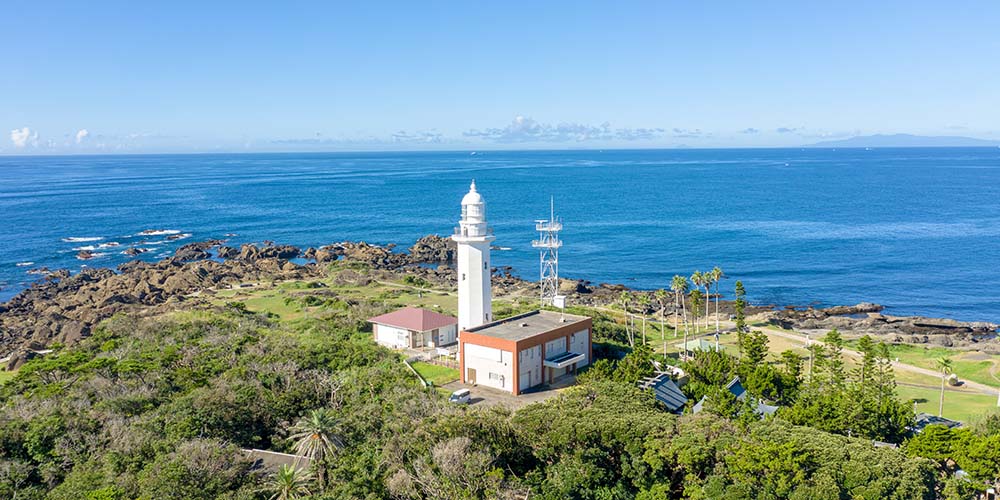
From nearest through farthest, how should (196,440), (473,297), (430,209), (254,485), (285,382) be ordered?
(254,485)
(196,440)
(285,382)
(473,297)
(430,209)

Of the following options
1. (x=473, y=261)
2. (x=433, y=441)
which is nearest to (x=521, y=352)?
(x=473, y=261)

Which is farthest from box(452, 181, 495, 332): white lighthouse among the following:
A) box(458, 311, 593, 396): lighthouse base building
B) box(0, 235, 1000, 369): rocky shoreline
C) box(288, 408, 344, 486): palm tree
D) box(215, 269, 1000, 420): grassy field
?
box(288, 408, 344, 486): palm tree

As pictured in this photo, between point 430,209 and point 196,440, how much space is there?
10620 centimetres

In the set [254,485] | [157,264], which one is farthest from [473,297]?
[157,264]

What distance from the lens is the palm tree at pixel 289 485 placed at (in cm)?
1905

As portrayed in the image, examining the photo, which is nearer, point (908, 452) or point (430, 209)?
point (908, 452)

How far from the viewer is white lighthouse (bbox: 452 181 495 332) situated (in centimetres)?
3453

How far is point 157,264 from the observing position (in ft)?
240

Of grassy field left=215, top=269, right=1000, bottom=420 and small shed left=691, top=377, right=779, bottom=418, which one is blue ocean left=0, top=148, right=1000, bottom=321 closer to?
grassy field left=215, top=269, right=1000, bottom=420

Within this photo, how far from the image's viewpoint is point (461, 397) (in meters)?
29.3

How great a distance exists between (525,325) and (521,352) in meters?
3.48

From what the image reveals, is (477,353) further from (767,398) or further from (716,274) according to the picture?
(716,274)

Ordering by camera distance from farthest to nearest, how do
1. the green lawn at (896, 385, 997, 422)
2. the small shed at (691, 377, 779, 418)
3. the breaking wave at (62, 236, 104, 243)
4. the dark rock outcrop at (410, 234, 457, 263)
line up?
the breaking wave at (62, 236, 104, 243) < the dark rock outcrop at (410, 234, 457, 263) < the green lawn at (896, 385, 997, 422) < the small shed at (691, 377, 779, 418)

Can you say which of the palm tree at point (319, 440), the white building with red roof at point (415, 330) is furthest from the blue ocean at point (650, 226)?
the palm tree at point (319, 440)
